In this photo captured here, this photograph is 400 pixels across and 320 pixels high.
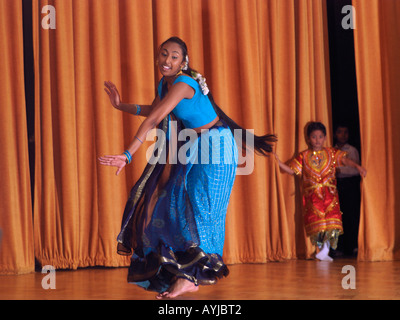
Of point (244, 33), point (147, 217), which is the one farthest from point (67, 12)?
point (147, 217)

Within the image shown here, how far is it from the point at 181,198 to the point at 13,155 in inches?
71.9

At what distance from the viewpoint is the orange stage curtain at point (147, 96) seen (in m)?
4.15

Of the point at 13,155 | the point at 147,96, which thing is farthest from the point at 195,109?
the point at 13,155

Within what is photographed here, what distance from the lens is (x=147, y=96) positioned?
434 centimetres

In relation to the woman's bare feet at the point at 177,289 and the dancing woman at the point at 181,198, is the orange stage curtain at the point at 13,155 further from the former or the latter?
the woman's bare feet at the point at 177,289

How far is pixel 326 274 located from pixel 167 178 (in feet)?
4.68

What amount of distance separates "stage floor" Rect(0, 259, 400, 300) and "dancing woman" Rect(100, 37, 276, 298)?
0.16 meters

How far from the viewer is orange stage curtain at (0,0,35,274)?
396cm

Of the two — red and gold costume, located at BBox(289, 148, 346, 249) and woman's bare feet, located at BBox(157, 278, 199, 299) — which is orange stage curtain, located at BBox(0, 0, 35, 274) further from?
red and gold costume, located at BBox(289, 148, 346, 249)

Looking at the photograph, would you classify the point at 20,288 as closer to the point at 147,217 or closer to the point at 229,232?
the point at 147,217

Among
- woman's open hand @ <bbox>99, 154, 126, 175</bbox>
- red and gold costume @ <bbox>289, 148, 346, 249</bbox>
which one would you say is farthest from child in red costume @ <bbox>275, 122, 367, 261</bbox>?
woman's open hand @ <bbox>99, 154, 126, 175</bbox>

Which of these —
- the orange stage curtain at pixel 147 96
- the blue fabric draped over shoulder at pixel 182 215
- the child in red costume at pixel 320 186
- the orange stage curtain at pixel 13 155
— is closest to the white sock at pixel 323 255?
the child in red costume at pixel 320 186

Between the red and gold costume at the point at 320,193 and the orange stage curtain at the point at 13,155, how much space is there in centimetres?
211

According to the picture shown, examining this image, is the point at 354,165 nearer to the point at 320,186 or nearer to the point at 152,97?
the point at 320,186
